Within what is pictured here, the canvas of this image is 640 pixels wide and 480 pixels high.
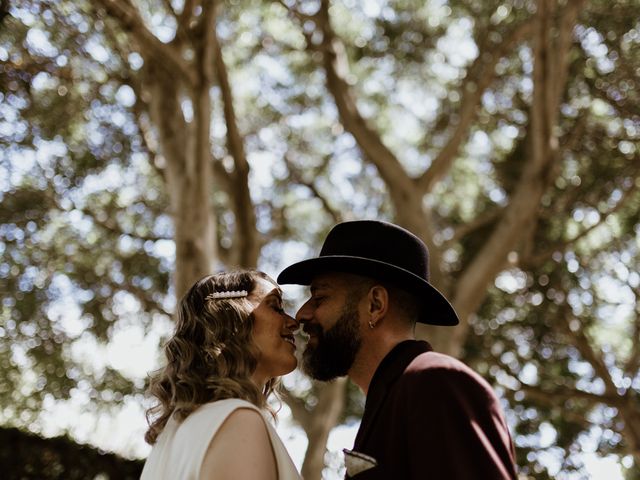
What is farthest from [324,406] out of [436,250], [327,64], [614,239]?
[614,239]

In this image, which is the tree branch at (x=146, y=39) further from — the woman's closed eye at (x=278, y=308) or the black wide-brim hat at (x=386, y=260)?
the black wide-brim hat at (x=386, y=260)

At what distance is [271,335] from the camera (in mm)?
3508

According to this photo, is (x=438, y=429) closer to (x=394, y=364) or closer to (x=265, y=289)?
(x=394, y=364)

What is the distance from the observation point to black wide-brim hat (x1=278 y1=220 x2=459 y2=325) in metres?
3.08

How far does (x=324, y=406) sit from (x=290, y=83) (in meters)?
6.05

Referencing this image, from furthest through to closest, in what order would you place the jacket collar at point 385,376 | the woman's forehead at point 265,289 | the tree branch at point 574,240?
the tree branch at point 574,240 < the woman's forehead at point 265,289 < the jacket collar at point 385,376

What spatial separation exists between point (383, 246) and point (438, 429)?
0.92 metres

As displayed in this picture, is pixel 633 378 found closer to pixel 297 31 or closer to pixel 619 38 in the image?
pixel 619 38

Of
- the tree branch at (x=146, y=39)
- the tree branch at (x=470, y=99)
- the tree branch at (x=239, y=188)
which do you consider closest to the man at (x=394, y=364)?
the tree branch at (x=146, y=39)

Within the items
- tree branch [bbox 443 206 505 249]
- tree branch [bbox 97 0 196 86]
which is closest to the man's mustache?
tree branch [bbox 97 0 196 86]

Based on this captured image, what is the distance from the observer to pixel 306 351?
3217mm

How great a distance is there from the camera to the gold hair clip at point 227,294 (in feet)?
11.2

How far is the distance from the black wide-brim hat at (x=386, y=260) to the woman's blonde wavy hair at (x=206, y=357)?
36cm

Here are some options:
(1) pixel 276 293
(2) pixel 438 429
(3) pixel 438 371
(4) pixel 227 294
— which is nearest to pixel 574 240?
(1) pixel 276 293
